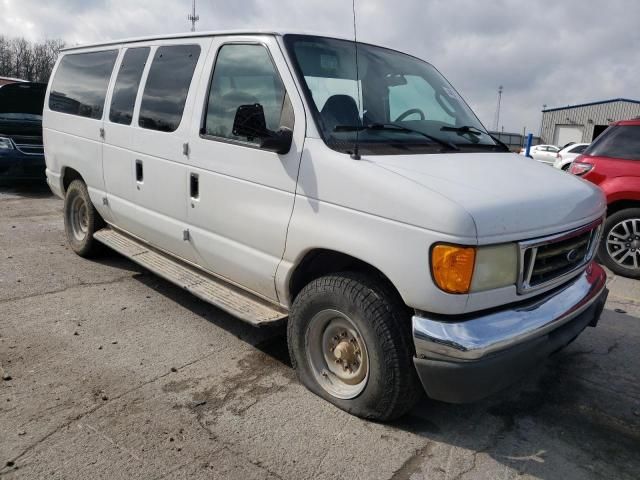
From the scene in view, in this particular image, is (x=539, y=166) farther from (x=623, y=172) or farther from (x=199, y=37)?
(x=623, y=172)

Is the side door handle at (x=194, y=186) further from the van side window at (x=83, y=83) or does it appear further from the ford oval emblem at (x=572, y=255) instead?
the ford oval emblem at (x=572, y=255)

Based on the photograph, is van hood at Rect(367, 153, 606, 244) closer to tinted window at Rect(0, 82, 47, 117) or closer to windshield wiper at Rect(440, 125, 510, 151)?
windshield wiper at Rect(440, 125, 510, 151)

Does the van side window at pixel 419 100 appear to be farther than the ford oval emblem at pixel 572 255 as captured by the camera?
Yes

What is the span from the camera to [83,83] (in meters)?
5.40

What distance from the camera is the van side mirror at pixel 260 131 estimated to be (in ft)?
10.1

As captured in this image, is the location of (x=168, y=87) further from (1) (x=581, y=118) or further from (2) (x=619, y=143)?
(1) (x=581, y=118)

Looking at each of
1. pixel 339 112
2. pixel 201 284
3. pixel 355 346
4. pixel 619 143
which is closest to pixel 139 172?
pixel 201 284

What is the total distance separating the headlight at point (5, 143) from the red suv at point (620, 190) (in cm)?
905

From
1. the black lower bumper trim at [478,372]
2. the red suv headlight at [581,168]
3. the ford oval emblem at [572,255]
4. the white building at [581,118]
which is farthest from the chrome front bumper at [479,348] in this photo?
the white building at [581,118]

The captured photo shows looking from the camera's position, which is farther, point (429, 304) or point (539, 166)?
point (539, 166)

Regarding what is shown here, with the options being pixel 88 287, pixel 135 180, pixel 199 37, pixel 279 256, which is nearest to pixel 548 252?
pixel 279 256

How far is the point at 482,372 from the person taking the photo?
98.2 inches

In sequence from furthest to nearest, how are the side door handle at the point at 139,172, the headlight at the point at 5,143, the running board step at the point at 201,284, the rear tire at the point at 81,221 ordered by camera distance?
the headlight at the point at 5,143, the rear tire at the point at 81,221, the side door handle at the point at 139,172, the running board step at the point at 201,284

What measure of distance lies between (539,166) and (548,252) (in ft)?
3.15
